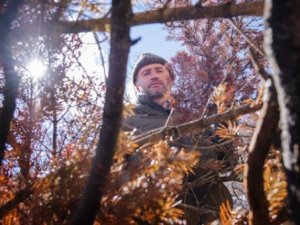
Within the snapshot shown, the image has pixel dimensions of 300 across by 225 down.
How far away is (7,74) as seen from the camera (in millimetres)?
645

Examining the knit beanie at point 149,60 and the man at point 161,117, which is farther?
the knit beanie at point 149,60

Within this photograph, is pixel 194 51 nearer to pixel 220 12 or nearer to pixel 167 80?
pixel 167 80

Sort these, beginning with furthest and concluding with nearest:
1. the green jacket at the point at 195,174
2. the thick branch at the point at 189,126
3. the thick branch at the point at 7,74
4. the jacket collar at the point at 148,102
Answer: the jacket collar at the point at 148,102 → the green jacket at the point at 195,174 → the thick branch at the point at 189,126 → the thick branch at the point at 7,74

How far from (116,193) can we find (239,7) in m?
0.39

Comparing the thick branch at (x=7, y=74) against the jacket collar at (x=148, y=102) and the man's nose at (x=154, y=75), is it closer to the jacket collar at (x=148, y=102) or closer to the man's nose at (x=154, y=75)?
the jacket collar at (x=148, y=102)

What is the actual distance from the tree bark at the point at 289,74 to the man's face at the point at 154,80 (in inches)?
68.2

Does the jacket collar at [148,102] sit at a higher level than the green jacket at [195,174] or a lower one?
higher

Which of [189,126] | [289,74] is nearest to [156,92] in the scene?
[189,126]

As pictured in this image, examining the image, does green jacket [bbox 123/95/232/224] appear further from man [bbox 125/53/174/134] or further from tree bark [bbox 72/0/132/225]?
tree bark [bbox 72/0/132/225]

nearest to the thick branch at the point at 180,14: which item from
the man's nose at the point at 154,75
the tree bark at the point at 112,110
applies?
the tree bark at the point at 112,110

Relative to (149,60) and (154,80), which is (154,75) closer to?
(154,80)

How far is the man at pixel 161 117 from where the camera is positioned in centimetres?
186

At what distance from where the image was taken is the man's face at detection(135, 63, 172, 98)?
2.19m

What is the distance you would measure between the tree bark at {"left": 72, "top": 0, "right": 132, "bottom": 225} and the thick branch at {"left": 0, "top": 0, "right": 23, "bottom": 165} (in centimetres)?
19
